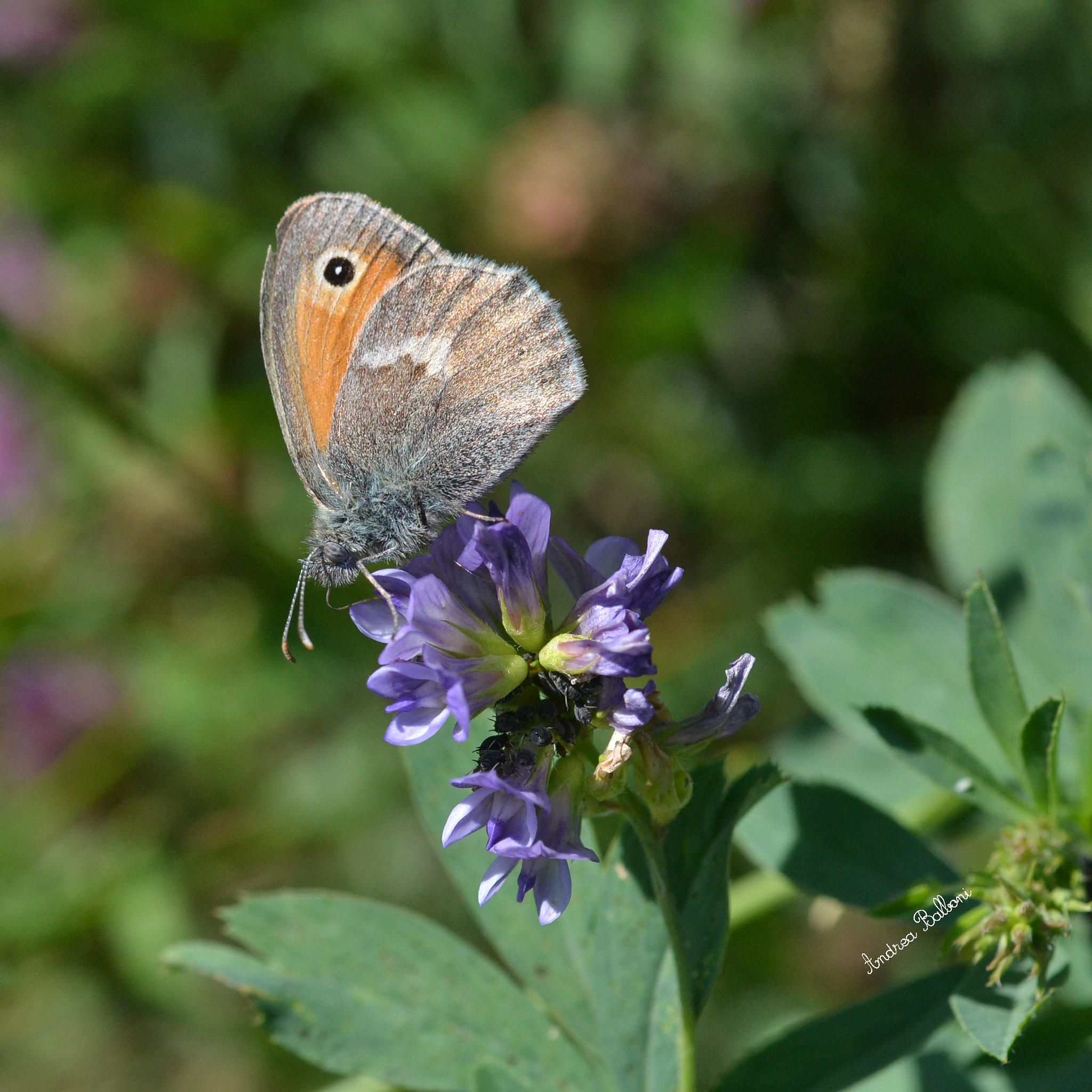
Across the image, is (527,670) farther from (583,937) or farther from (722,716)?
(583,937)

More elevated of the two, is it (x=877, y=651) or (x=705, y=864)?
(x=705, y=864)

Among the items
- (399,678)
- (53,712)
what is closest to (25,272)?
(53,712)

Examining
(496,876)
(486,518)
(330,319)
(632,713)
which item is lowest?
→ (496,876)

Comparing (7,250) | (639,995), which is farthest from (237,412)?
(639,995)

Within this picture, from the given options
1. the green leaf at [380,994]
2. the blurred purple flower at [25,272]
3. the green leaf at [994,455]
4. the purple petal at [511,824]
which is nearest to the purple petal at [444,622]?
the purple petal at [511,824]

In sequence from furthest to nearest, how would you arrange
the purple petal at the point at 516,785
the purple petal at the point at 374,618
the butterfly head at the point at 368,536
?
the butterfly head at the point at 368,536
the purple petal at the point at 374,618
the purple petal at the point at 516,785

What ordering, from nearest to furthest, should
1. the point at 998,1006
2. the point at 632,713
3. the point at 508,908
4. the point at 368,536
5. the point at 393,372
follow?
the point at 632,713
the point at 998,1006
the point at 508,908
the point at 368,536
the point at 393,372

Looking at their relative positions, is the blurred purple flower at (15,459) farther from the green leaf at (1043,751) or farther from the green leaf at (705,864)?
the green leaf at (1043,751)

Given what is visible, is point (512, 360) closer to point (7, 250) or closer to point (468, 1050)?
point (468, 1050)
